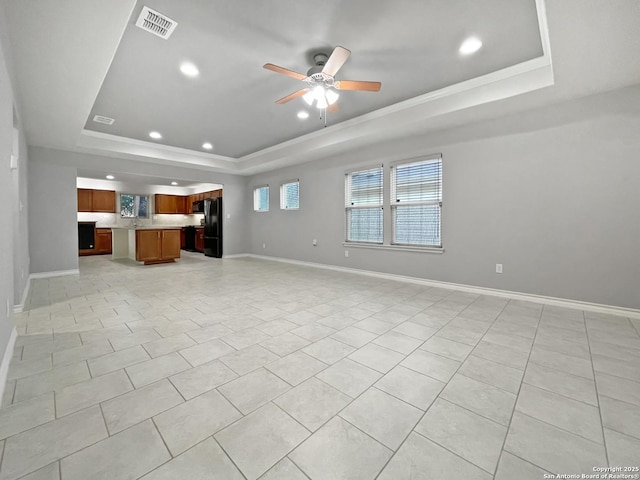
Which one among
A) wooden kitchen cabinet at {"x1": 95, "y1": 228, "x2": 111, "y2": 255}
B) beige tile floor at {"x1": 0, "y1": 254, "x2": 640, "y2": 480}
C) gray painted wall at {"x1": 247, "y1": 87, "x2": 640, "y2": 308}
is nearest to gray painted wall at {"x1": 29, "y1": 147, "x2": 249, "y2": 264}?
beige tile floor at {"x1": 0, "y1": 254, "x2": 640, "y2": 480}

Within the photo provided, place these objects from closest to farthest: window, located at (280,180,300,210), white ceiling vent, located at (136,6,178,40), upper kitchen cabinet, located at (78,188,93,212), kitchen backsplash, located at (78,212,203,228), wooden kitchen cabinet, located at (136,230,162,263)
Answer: white ceiling vent, located at (136,6,178,40)
wooden kitchen cabinet, located at (136,230,162,263)
window, located at (280,180,300,210)
upper kitchen cabinet, located at (78,188,93,212)
kitchen backsplash, located at (78,212,203,228)

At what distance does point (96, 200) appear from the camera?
875 cm

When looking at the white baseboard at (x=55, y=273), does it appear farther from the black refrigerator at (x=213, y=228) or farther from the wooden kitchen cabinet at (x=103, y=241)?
the wooden kitchen cabinet at (x=103, y=241)

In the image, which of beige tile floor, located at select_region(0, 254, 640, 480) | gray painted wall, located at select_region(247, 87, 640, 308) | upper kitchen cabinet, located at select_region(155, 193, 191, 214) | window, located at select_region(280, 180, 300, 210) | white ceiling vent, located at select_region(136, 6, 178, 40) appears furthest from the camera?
upper kitchen cabinet, located at select_region(155, 193, 191, 214)

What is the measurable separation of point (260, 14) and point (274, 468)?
308cm

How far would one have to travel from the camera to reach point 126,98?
3.78m

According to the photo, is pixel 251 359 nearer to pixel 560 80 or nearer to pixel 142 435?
pixel 142 435

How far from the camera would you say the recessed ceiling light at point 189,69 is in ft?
9.84

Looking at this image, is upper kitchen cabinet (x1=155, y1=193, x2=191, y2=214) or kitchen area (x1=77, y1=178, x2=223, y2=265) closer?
kitchen area (x1=77, y1=178, x2=223, y2=265)

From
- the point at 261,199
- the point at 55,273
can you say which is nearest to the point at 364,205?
the point at 261,199

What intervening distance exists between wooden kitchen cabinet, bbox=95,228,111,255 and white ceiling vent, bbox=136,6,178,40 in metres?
8.49

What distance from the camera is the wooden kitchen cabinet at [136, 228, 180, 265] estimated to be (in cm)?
666

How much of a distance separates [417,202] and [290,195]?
3.47 meters

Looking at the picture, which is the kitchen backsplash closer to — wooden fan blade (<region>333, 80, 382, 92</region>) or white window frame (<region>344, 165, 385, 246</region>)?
white window frame (<region>344, 165, 385, 246</region>)
